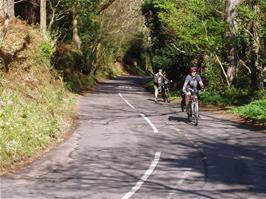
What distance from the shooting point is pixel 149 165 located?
38.9ft

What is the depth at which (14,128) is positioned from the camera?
1321 cm

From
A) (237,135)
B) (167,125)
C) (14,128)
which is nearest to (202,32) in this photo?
(167,125)

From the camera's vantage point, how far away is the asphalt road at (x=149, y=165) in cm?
941

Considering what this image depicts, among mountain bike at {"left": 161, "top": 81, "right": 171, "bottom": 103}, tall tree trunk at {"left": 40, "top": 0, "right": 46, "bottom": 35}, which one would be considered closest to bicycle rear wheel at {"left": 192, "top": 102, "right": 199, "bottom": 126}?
mountain bike at {"left": 161, "top": 81, "right": 171, "bottom": 103}

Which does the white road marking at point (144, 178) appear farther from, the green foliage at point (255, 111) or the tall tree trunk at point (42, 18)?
the tall tree trunk at point (42, 18)

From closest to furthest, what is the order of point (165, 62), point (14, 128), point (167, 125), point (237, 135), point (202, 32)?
1. point (14, 128)
2. point (237, 135)
3. point (167, 125)
4. point (202, 32)
5. point (165, 62)

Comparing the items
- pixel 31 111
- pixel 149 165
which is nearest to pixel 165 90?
pixel 31 111

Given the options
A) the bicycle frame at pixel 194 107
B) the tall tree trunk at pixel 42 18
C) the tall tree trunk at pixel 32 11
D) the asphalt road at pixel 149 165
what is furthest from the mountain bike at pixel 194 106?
the tall tree trunk at pixel 32 11

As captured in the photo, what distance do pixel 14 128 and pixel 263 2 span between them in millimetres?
15842

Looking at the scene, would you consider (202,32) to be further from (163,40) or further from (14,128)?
(14,128)

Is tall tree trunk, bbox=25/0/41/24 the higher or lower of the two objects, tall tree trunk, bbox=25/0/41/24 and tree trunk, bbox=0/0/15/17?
the higher

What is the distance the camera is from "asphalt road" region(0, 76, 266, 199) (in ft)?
30.9

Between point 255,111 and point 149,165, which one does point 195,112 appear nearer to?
point 255,111

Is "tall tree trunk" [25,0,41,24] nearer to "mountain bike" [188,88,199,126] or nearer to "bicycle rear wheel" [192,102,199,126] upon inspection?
"mountain bike" [188,88,199,126]
